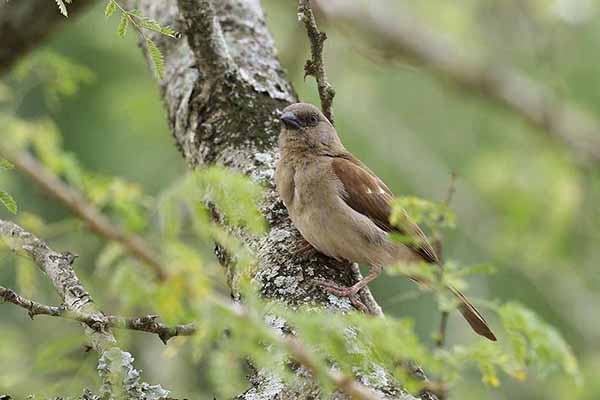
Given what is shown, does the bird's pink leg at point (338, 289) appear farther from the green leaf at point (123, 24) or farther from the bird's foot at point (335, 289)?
the green leaf at point (123, 24)

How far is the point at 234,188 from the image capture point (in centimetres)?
219

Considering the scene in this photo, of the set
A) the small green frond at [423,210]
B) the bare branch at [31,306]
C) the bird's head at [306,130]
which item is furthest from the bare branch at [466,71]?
the bare branch at [31,306]

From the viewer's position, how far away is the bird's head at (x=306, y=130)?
3.97m

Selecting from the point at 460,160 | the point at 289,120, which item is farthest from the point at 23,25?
the point at 460,160

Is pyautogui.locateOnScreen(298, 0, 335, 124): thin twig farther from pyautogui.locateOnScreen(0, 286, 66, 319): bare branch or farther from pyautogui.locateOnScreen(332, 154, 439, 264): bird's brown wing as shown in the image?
pyautogui.locateOnScreen(0, 286, 66, 319): bare branch

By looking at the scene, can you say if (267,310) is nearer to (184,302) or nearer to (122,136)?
(184,302)

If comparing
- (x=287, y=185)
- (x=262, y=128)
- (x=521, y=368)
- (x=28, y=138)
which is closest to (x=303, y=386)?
(x=521, y=368)

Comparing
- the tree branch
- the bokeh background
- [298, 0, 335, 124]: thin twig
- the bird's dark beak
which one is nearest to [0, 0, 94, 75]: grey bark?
the bird's dark beak

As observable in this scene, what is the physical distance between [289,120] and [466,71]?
14.5 feet

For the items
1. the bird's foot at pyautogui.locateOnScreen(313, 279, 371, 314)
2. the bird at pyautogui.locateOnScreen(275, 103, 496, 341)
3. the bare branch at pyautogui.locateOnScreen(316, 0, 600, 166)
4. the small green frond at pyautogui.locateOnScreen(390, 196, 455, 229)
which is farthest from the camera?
the bare branch at pyautogui.locateOnScreen(316, 0, 600, 166)

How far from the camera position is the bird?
148 inches

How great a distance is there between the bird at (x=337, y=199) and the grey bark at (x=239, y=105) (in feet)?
0.23

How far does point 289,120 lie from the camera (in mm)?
3939

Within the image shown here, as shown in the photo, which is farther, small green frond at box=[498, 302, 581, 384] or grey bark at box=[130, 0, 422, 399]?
grey bark at box=[130, 0, 422, 399]
